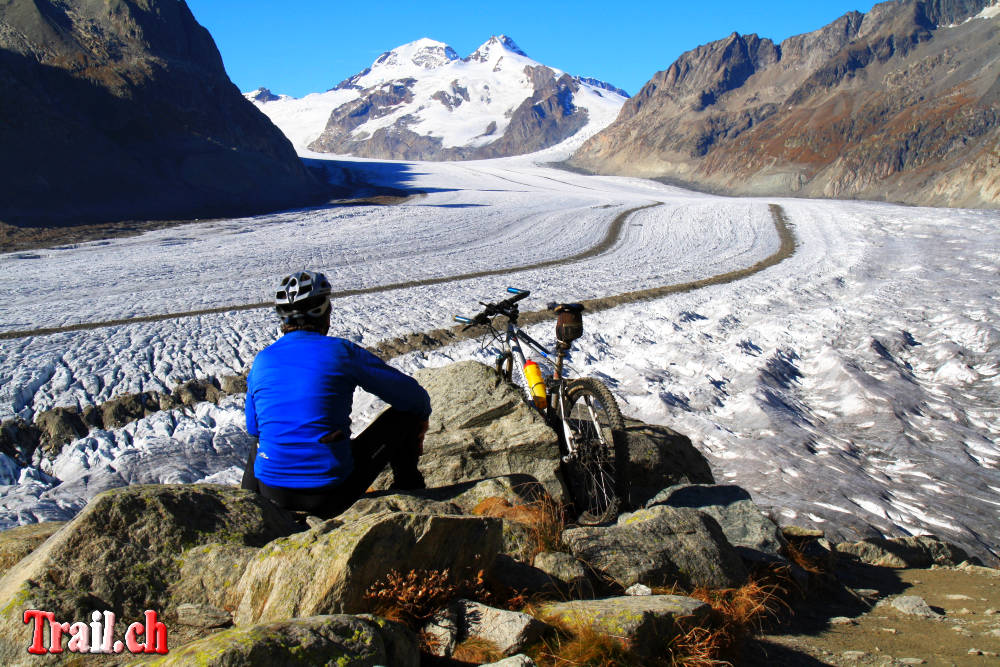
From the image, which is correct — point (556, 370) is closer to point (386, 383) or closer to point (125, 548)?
point (386, 383)

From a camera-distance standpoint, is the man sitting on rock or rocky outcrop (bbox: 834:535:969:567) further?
rocky outcrop (bbox: 834:535:969:567)

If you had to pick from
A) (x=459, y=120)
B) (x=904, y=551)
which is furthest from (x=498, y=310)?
(x=459, y=120)

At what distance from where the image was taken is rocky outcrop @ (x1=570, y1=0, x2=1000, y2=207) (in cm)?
5918

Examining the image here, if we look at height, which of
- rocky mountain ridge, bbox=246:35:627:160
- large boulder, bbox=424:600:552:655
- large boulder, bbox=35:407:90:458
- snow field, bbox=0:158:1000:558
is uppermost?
A: rocky mountain ridge, bbox=246:35:627:160

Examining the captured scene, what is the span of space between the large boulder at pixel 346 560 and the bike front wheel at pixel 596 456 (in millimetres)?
1897

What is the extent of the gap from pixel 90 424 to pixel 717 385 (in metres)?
8.55

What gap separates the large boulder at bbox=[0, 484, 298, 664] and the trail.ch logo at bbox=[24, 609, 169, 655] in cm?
5

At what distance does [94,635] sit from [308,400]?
1.31 meters

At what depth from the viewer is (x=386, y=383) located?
3.68 m

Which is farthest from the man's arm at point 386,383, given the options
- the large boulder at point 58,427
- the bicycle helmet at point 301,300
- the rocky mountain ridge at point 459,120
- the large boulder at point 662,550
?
the rocky mountain ridge at point 459,120

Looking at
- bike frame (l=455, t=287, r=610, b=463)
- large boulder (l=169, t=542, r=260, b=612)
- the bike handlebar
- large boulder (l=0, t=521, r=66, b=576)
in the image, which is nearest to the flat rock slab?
large boulder (l=169, t=542, r=260, b=612)

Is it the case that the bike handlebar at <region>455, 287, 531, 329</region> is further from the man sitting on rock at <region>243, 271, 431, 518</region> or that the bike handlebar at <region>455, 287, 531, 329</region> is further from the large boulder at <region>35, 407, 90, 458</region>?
the large boulder at <region>35, 407, 90, 458</region>

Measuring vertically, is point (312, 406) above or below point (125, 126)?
below

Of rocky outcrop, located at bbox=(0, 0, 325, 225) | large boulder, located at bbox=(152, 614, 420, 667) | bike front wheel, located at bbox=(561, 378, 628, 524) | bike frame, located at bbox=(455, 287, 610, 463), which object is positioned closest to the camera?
large boulder, located at bbox=(152, 614, 420, 667)
